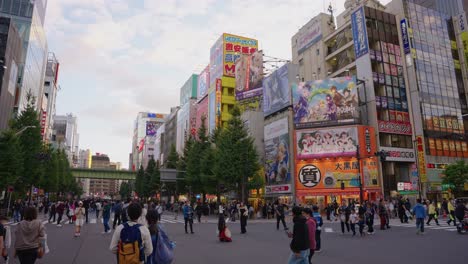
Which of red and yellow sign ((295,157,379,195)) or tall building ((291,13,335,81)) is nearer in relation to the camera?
red and yellow sign ((295,157,379,195))

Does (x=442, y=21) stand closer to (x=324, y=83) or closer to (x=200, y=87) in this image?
(x=324, y=83)

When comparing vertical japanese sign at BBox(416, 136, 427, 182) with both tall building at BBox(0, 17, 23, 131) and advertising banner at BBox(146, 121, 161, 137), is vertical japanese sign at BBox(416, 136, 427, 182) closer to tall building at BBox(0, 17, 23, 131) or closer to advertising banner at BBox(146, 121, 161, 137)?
tall building at BBox(0, 17, 23, 131)

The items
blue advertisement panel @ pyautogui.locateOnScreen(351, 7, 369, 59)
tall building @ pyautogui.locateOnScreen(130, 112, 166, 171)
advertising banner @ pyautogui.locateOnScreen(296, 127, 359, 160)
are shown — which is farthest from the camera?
tall building @ pyautogui.locateOnScreen(130, 112, 166, 171)

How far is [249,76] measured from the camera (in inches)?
2328

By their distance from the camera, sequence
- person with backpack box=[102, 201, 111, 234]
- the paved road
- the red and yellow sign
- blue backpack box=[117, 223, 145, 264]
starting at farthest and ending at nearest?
1. the red and yellow sign
2. person with backpack box=[102, 201, 111, 234]
3. the paved road
4. blue backpack box=[117, 223, 145, 264]

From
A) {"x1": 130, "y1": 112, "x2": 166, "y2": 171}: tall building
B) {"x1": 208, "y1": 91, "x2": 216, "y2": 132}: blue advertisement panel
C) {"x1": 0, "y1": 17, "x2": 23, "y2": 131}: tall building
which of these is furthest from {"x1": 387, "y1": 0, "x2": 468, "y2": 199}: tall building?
{"x1": 130, "y1": 112, "x2": 166, "y2": 171}: tall building

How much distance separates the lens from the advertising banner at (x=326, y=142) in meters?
41.7

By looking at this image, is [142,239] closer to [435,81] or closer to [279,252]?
[279,252]

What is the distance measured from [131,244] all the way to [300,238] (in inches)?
115

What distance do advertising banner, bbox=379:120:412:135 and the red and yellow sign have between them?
4615 mm

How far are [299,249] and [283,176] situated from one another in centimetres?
4037

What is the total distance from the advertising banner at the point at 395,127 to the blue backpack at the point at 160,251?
4326cm

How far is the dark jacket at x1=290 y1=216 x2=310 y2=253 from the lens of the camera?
5781mm

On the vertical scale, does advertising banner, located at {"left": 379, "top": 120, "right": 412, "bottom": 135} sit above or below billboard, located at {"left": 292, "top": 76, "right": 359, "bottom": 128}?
below
